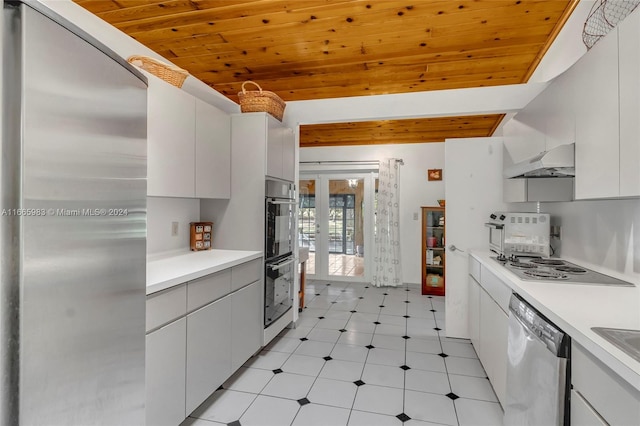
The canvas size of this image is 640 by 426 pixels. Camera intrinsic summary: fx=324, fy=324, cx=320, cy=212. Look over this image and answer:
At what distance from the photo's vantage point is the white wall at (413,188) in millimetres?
5078

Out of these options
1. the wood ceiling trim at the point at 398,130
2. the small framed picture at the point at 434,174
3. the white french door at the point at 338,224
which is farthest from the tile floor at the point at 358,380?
the wood ceiling trim at the point at 398,130

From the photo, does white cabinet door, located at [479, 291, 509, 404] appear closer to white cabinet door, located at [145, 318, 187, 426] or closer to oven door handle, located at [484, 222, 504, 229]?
oven door handle, located at [484, 222, 504, 229]

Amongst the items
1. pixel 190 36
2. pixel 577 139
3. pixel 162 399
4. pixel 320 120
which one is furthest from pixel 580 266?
pixel 190 36

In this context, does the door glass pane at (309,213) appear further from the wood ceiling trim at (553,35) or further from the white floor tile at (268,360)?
the wood ceiling trim at (553,35)

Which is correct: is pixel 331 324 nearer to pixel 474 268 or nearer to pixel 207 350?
pixel 474 268

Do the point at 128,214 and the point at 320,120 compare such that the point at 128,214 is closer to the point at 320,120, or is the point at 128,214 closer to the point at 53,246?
the point at 53,246

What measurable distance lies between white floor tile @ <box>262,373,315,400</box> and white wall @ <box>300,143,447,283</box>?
321cm

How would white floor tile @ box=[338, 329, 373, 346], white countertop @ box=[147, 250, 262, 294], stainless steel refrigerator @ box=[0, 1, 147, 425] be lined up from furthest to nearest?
white floor tile @ box=[338, 329, 373, 346], white countertop @ box=[147, 250, 262, 294], stainless steel refrigerator @ box=[0, 1, 147, 425]

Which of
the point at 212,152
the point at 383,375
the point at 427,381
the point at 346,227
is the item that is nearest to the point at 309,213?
the point at 346,227

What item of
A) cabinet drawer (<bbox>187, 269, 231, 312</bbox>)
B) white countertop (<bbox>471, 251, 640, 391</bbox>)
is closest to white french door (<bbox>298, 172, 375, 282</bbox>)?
cabinet drawer (<bbox>187, 269, 231, 312</bbox>)

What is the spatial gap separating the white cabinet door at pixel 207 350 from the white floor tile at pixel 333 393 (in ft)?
1.99

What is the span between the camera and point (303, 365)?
2570 millimetres

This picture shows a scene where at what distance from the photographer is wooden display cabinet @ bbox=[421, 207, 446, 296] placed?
15.5 feet

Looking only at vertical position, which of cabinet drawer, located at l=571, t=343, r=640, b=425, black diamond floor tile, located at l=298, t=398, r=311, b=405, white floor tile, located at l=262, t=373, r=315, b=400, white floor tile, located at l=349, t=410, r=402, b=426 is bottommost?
black diamond floor tile, located at l=298, t=398, r=311, b=405
